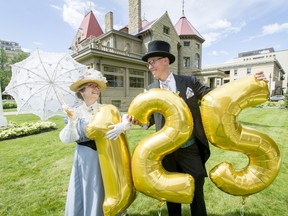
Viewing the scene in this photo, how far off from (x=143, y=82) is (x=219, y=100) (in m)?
18.6

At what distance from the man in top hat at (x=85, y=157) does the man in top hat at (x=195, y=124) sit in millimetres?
680

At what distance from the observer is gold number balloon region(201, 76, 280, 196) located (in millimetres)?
1602

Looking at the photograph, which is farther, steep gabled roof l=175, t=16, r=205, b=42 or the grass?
steep gabled roof l=175, t=16, r=205, b=42

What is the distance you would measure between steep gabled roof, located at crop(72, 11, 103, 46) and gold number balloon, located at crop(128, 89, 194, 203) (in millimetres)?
23523

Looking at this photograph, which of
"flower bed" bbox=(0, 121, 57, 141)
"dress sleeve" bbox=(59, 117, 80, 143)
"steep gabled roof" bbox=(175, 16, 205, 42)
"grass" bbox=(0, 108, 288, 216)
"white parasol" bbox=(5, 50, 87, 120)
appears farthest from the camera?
"steep gabled roof" bbox=(175, 16, 205, 42)

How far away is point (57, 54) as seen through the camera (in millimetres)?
2377

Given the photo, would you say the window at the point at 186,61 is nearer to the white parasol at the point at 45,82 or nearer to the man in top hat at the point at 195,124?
the man in top hat at the point at 195,124

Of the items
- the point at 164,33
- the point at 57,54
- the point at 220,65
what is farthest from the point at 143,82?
the point at 220,65

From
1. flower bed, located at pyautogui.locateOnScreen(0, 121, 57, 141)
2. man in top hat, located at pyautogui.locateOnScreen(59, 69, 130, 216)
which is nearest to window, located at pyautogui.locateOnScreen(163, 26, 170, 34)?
flower bed, located at pyautogui.locateOnScreen(0, 121, 57, 141)

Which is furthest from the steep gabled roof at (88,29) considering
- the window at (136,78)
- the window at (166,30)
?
the window at (136,78)

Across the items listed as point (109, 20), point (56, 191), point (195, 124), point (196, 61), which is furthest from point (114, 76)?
point (195, 124)

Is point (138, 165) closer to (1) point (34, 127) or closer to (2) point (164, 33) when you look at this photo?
(1) point (34, 127)

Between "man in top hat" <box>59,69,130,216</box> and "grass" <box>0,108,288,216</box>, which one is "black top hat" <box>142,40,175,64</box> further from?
"grass" <box>0,108,288,216</box>

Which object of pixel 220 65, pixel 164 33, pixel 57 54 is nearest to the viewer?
pixel 57 54
